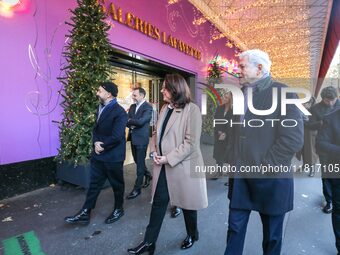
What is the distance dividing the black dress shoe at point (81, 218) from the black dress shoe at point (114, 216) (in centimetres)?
22

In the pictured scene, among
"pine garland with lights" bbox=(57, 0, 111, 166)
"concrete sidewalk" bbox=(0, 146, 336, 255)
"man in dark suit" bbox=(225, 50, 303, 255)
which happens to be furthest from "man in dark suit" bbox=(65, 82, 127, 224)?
"man in dark suit" bbox=(225, 50, 303, 255)

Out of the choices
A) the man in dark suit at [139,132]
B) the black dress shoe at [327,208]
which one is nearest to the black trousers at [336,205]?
the black dress shoe at [327,208]

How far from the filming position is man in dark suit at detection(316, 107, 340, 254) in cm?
221

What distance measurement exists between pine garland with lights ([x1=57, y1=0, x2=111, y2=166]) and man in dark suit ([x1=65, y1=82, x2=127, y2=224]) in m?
1.16

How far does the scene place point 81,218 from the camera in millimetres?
2707

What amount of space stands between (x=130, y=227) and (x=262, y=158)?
1.76 meters

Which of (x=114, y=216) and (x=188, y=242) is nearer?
(x=188, y=242)

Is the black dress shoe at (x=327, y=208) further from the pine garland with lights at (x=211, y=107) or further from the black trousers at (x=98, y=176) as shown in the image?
the pine garland with lights at (x=211, y=107)

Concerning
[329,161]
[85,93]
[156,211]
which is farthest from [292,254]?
[85,93]

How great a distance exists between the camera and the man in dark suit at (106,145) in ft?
8.78

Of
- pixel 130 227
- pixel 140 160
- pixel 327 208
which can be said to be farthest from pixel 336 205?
pixel 140 160

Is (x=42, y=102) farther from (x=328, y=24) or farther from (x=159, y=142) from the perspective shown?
(x=328, y=24)

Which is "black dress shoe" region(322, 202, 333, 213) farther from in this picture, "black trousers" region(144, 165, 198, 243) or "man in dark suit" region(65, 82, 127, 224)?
"man in dark suit" region(65, 82, 127, 224)

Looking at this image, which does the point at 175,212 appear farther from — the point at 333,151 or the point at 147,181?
the point at 333,151
